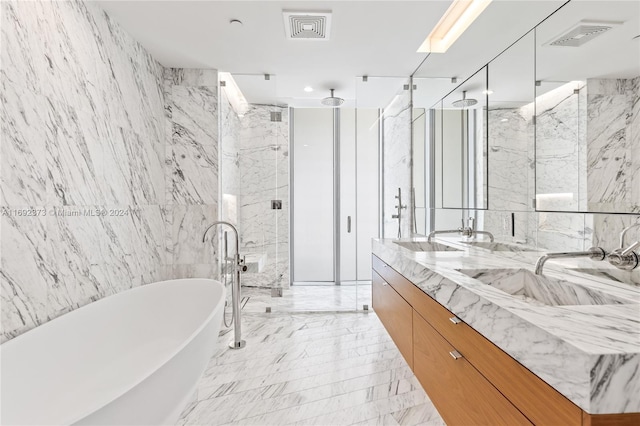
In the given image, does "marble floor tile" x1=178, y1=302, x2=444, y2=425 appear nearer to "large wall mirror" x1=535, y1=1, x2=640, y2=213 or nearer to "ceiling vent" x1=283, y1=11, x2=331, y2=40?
"large wall mirror" x1=535, y1=1, x2=640, y2=213

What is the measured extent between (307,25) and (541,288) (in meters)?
2.11

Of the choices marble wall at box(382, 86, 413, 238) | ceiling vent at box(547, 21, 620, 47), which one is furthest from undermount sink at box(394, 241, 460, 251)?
ceiling vent at box(547, 21, 620, 47)

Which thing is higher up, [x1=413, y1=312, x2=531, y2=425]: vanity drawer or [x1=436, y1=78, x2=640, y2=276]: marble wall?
[x1=436, y1=78, x2=640, y2=276]: marble wall

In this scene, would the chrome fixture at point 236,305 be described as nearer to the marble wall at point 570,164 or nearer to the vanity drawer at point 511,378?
the vanity drawer at point 511,378

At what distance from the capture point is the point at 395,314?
2049 mm

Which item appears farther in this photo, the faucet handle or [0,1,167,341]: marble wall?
[0,1,167,341]: marble wall

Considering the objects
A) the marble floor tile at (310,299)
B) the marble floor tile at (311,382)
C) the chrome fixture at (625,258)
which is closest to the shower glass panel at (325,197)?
the marble floor tile at (310,299)

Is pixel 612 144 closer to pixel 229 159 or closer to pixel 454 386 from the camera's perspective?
pixel 454 386

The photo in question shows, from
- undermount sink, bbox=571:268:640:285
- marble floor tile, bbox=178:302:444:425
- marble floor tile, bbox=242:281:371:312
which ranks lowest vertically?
marble floor tile, bbox=178:302:444:425

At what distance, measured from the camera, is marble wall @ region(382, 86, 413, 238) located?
3.29 meters

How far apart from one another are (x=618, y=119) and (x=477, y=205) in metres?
1.12

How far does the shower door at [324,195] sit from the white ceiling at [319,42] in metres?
0.91

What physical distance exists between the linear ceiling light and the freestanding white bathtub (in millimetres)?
2527

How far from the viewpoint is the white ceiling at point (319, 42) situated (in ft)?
6.51
